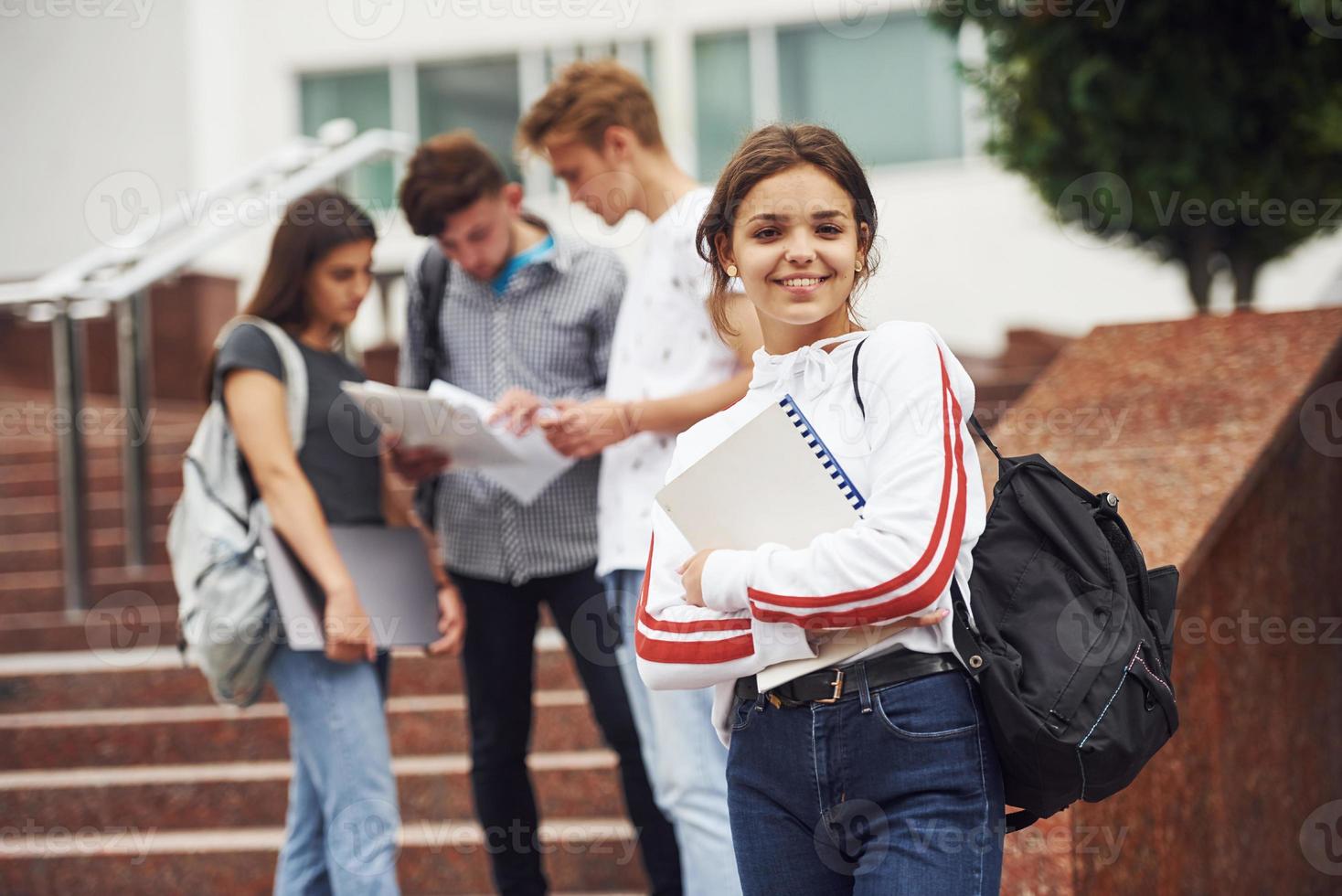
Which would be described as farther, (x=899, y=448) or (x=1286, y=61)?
(x=1286, y=61)

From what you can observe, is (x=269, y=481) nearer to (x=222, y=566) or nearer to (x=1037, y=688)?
(x=222, y=566)

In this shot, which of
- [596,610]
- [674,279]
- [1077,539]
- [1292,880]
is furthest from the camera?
[1292,880]

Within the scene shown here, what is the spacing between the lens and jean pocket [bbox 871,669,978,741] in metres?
1.98

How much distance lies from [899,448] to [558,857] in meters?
2.86

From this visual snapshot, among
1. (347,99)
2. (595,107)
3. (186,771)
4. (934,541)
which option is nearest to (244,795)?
(186,771)

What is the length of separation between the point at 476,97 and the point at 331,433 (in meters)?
12.8

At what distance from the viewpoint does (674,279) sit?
126 inches

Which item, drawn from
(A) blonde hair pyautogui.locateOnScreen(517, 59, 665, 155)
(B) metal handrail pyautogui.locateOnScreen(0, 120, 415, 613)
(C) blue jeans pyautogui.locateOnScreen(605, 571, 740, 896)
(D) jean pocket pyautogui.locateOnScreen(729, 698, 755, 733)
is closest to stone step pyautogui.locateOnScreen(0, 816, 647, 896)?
(C) blue jeans pyautogui.locateOnScreen(605, 571, 740, 896)

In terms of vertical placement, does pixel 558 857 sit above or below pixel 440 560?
below

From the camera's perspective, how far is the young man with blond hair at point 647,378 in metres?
3.04

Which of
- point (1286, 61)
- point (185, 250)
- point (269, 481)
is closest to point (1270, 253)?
point (1286, 61)

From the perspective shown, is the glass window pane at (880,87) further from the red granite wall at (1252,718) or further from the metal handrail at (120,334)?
the red granite wall at (1252,718)

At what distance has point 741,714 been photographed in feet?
7.05

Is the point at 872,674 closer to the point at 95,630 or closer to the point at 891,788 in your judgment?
the point at 891,788
